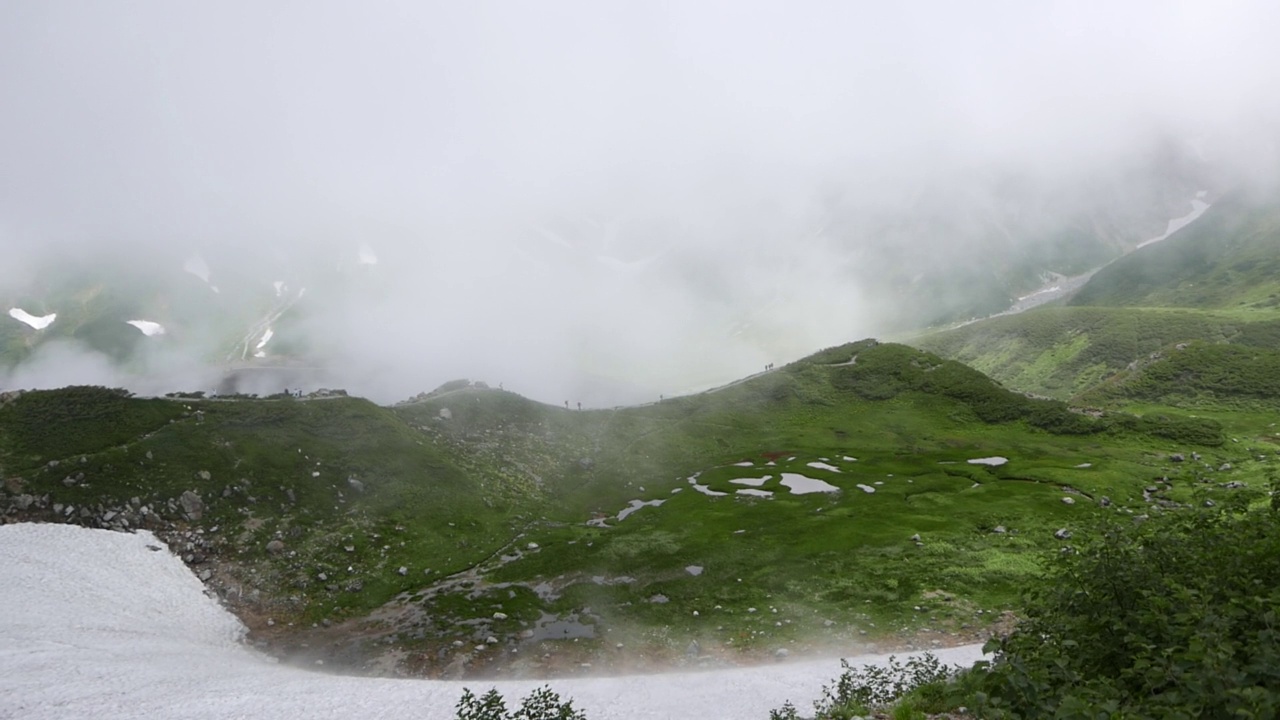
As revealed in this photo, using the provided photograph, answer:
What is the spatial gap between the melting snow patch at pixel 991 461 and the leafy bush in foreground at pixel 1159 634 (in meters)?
71.5

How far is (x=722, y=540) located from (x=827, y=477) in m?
25.6

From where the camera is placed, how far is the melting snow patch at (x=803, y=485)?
72.4 metres

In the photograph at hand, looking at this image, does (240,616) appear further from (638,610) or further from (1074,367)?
(1074,367)

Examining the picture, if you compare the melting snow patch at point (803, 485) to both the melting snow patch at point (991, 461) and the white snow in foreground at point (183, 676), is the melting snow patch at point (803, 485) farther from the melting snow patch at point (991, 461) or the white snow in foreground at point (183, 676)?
the white snow in foreground at point (183, 676)

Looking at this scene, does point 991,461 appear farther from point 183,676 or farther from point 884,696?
point 183,676

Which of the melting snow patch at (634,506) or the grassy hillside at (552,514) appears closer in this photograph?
the grassy hillside at (552,514)

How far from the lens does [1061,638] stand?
43.9ft

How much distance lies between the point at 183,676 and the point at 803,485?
59.6 m

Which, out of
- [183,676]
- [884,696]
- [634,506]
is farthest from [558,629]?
[634,506]

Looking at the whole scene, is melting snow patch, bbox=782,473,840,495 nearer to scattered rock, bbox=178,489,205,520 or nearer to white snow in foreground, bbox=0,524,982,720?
white snow in foreground, bbox=0,524,982,720

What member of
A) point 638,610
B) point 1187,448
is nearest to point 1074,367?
point 1187,448

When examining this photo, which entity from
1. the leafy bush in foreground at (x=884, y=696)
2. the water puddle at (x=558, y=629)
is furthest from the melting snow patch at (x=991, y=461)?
the leafy bush in foreground at (x=884, y=696)

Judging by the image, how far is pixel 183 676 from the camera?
31922mm

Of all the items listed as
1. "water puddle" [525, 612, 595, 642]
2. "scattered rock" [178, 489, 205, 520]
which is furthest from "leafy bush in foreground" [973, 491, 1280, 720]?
"scattered rock" [178, 489, 205, 520]
